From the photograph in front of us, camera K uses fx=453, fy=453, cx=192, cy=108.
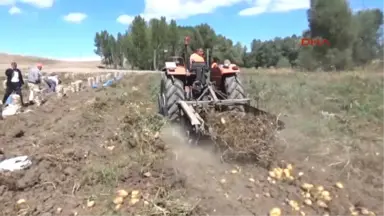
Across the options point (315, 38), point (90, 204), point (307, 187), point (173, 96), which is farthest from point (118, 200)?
point (315, 38)

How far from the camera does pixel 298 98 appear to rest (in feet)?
41.2

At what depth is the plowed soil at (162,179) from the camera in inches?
207

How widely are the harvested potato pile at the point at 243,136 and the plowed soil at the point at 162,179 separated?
74 millimetres

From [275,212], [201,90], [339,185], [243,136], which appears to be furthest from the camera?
[201,90]

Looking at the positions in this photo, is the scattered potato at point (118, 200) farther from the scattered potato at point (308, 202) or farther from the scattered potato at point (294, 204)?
the scattered potato at point (308, 202)

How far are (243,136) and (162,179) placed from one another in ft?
4.97

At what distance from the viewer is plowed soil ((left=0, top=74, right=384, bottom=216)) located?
5.25 meters

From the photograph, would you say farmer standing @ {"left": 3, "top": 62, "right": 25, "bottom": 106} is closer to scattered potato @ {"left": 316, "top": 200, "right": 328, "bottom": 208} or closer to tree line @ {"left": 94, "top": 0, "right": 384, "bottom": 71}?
scattered potato @ {"left": 316, "top": 200, "right": 328, "bottom": 208}

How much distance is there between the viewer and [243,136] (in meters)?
6.66

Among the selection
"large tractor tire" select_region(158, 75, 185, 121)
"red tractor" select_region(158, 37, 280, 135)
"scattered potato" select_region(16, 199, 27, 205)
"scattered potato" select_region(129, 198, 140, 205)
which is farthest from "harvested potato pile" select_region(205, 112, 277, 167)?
"scattered potato" select_region(16, 199, 27, 205)

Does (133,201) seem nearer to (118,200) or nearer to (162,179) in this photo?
(118,200)

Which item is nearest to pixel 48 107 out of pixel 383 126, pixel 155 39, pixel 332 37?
pixel 383 126

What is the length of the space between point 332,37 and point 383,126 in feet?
→ 128

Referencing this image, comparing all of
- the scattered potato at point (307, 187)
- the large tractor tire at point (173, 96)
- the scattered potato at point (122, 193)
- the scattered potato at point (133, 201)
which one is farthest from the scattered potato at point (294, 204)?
the large tractor tire at point (173, 96)
